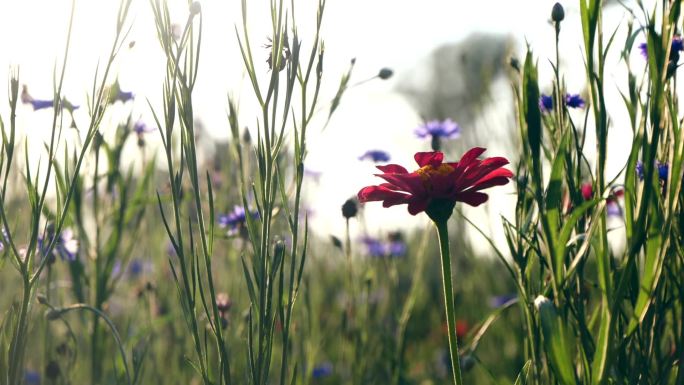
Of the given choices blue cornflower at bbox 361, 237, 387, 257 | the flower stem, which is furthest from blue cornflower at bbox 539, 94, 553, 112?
blue cornflower at bbox 361, 237, 387, 257

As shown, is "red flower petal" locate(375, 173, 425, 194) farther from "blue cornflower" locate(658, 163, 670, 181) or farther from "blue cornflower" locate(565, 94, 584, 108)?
"blue cornflower" locate(565, 94, 584, 108)

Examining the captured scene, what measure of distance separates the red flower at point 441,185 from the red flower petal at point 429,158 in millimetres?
13

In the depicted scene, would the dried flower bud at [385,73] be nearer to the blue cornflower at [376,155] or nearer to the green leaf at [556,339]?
the blue cornflower at [376,155]

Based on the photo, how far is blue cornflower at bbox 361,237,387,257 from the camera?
1933mm

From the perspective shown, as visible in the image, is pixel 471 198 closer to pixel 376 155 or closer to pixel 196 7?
pixel 196 7

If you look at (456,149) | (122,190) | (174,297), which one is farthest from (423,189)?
(456,149)

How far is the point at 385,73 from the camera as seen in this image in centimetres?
135

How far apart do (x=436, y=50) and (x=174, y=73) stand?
9381mm

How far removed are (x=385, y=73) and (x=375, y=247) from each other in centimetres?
77

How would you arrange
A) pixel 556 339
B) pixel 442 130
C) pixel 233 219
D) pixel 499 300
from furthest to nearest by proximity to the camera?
pixel 499 300
pixel 442 130
pixel 233 219
pixel 556 339

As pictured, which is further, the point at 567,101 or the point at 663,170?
the point at 567,101

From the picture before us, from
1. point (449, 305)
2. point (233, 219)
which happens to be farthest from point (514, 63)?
point (233, 219)

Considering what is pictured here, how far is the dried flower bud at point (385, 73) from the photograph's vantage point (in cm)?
135

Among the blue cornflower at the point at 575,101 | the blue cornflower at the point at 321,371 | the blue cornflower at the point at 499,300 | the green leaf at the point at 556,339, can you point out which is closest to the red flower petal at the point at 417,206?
the green leaf at the point at 556,339
